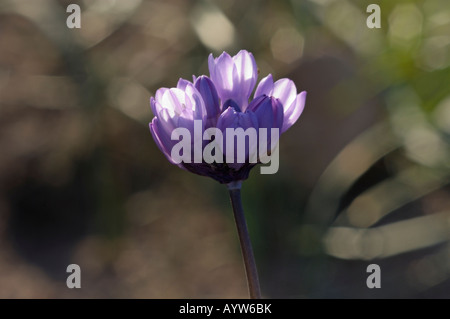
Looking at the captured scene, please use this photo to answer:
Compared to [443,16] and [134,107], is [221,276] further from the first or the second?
[443,16]

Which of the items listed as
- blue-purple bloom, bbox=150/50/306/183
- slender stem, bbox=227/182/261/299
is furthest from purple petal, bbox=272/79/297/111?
slender stem, bbox=227/182/261/299

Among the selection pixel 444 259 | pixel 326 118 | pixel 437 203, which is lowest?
pixel 444 259

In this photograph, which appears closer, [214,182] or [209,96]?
[209,96]

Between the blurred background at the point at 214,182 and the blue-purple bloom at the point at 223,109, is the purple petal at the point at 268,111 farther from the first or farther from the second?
the blurred background at the point at 214,182

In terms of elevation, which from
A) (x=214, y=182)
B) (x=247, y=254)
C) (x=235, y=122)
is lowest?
(x=247, y=254)

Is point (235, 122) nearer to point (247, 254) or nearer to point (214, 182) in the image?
point (247, 254)

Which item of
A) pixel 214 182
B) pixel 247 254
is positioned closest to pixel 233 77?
pixel 247 254

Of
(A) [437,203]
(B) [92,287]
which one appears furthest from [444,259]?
(B) [92,287]
